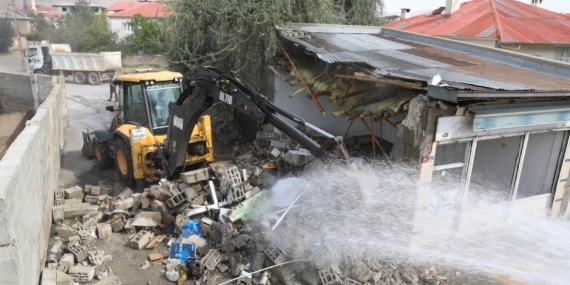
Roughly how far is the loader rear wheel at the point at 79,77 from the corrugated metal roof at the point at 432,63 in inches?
884

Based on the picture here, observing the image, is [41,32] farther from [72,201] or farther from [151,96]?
[72,201]

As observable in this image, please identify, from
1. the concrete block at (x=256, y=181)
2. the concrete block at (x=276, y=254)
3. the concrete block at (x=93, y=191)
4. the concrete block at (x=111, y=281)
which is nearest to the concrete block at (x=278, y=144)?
the concrete block at (x=256, y=181)

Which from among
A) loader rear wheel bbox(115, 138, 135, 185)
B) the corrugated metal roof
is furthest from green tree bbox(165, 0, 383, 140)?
loader rear wheel bbox(115, 138, 135, 185)

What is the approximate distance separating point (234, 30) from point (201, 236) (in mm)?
7402

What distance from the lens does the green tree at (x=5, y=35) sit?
4853 cm

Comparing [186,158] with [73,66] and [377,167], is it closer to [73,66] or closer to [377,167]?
[377,167]

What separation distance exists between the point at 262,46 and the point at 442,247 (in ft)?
24.4

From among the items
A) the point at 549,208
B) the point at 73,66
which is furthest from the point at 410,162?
the point at 73,66

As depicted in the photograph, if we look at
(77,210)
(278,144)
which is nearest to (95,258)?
(77,210)

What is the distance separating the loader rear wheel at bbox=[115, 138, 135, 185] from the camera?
29.6 ft

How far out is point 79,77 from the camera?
92.9 feet

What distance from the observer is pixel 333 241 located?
632cm

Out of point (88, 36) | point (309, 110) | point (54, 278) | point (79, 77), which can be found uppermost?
point (88, 36)

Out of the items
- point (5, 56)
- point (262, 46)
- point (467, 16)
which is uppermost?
point (467, 16)
